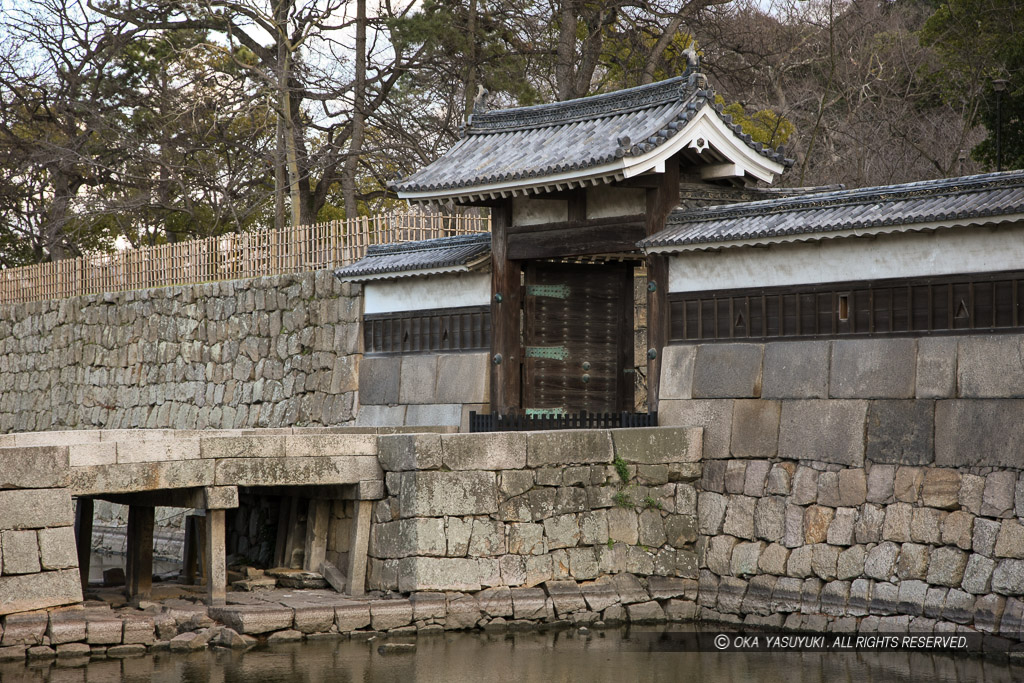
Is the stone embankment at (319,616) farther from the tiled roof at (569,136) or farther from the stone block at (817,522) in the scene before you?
the tiled roof at (569,136)

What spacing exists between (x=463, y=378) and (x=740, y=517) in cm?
404

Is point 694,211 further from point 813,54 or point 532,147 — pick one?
point 813,54

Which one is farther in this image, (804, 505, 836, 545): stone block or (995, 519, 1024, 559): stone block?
(804, 505, 836, 545): stone block

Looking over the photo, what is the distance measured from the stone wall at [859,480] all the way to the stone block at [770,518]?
0.01m

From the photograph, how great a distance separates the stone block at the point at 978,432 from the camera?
10.2 meters

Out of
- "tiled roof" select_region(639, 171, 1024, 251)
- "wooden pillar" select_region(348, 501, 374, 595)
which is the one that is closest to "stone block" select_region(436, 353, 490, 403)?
"tiled roof" select_region(639, 171, 1024, 251)

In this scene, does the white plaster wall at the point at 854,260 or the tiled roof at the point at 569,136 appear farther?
the tiled roof at the point at 569,136

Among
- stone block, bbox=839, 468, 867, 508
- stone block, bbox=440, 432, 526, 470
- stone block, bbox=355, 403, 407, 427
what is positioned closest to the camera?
stone block, bbox=839, 468, 867, 508

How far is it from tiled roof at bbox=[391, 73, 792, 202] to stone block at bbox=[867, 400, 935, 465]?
3323 mm

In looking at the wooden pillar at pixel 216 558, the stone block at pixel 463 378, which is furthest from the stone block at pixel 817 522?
the wooden pillar at pixel 216 558

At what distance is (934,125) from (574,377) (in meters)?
13.9

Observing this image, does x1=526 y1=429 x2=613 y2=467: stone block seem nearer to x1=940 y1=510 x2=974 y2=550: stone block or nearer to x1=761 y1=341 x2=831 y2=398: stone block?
x1=761 y1=341 x2=831 y2=398: stone block

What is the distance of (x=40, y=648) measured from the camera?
390 inches

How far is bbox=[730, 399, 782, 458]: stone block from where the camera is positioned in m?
12.0
